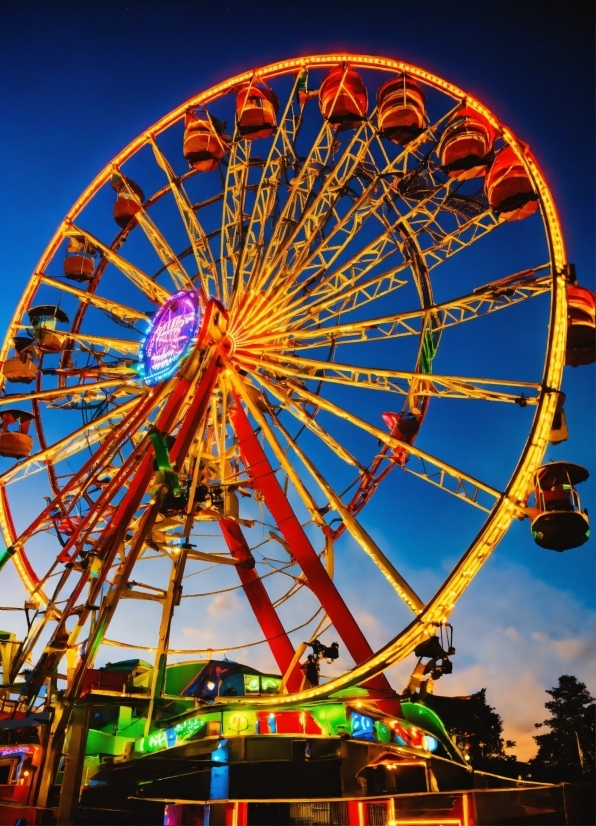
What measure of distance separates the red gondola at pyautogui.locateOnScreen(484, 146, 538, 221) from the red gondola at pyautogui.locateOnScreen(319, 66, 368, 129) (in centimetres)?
329

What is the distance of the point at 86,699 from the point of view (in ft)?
37.8

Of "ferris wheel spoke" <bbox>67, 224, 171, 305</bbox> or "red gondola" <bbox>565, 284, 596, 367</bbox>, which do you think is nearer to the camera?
"red gondola" <bbox>565, 284, 596, 367</bbox>

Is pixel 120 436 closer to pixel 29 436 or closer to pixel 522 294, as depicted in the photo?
pixel 29 436

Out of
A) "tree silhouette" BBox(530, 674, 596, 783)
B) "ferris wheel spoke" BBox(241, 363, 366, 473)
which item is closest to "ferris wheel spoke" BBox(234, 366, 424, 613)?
"ferris wheel spoke" BBox(241, 363, 366, 473)

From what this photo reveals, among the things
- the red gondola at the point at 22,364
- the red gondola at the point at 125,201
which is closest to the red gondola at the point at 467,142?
the red gondola at the point at 125,201

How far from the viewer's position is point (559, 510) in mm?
10703

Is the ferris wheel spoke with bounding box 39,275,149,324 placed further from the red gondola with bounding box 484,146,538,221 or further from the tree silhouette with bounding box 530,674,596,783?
the tree silhouette with bounding box 530,674,596,783

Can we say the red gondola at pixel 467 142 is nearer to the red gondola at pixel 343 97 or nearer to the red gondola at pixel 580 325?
the red gondola at pixel 343 97

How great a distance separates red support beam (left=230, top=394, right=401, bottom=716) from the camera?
462 inches

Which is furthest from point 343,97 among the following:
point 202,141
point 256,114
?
point 202,141

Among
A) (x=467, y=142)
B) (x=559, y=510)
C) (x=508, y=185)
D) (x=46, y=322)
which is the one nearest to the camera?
(x=559, y=510)

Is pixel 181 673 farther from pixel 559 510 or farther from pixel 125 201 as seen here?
pixel 125 201

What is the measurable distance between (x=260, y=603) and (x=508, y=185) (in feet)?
31.4

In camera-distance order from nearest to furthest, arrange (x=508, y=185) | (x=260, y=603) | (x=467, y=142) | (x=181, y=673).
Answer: (x=508, y=185) → (x=467, y=142) → (x=260, y=603) → (x=181, y=673)
